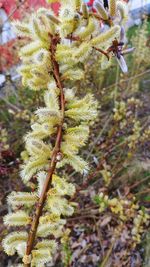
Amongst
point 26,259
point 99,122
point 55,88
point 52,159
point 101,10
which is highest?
point 99,122

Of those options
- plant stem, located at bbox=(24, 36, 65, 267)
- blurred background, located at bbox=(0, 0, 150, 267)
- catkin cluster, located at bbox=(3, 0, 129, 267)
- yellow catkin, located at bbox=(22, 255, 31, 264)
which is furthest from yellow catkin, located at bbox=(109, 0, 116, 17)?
blurred background, located at bbox=(0, 0, 150, 267)

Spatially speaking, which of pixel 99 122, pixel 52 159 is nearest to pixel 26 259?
pixel 52 159

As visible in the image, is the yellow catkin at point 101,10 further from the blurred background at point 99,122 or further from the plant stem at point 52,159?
the blurred background at point 99,122

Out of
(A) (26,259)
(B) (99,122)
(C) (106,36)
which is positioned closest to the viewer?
(C) (106,36)

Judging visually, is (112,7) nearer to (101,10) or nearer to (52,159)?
(101,10)

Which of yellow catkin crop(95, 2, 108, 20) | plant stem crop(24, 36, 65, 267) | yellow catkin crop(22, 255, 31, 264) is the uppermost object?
yellow catkin crop(95, 2, 108, 20)

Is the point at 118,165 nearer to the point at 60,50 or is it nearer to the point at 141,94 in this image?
the point at 141,94

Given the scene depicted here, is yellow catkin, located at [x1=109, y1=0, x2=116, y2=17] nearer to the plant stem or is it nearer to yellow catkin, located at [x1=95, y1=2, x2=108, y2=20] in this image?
yellow catkin, located at [x1=95, y1=2, x2=108, y2=20]

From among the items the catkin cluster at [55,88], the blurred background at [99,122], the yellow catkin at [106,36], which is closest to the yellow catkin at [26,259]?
the catkin cluster at [55,88]

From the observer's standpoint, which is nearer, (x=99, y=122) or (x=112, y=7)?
(x=112, y=7)

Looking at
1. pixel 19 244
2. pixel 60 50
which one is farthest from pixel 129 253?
pixel 60 50

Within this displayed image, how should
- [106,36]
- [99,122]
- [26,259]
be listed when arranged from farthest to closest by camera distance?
1. [99,122]
2. [26,259]
3. [106,36]

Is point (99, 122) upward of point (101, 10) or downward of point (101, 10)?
upward
